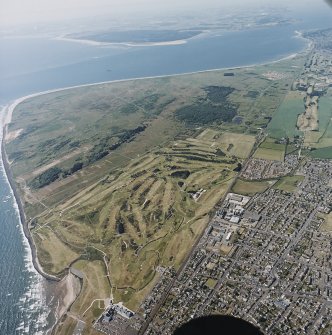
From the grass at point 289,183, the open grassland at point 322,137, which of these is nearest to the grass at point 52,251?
the grass at point 289,183

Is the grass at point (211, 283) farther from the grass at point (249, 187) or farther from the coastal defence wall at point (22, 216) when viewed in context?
the grass at point (249, 187)

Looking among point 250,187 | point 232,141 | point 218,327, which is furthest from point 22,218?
point 232,141

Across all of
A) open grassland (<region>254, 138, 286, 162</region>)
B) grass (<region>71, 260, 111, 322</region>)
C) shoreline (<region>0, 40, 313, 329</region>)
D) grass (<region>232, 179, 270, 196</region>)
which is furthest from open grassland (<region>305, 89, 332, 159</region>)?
shoreline (<region>0, 40, 313, 329</region>)

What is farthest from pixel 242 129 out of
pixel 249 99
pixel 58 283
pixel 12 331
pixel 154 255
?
pixel 12 331

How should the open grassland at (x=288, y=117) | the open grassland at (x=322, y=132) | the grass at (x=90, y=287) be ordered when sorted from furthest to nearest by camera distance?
the open grassland at (x=288, y=117), the open grassland at (x=322, y=132), the grass at (x=90, y=287)

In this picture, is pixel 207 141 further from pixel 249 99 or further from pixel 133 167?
pixel 249 99

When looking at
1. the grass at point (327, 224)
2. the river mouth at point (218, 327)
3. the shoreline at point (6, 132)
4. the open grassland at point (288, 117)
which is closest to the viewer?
the river mouth at point (218, 327)
